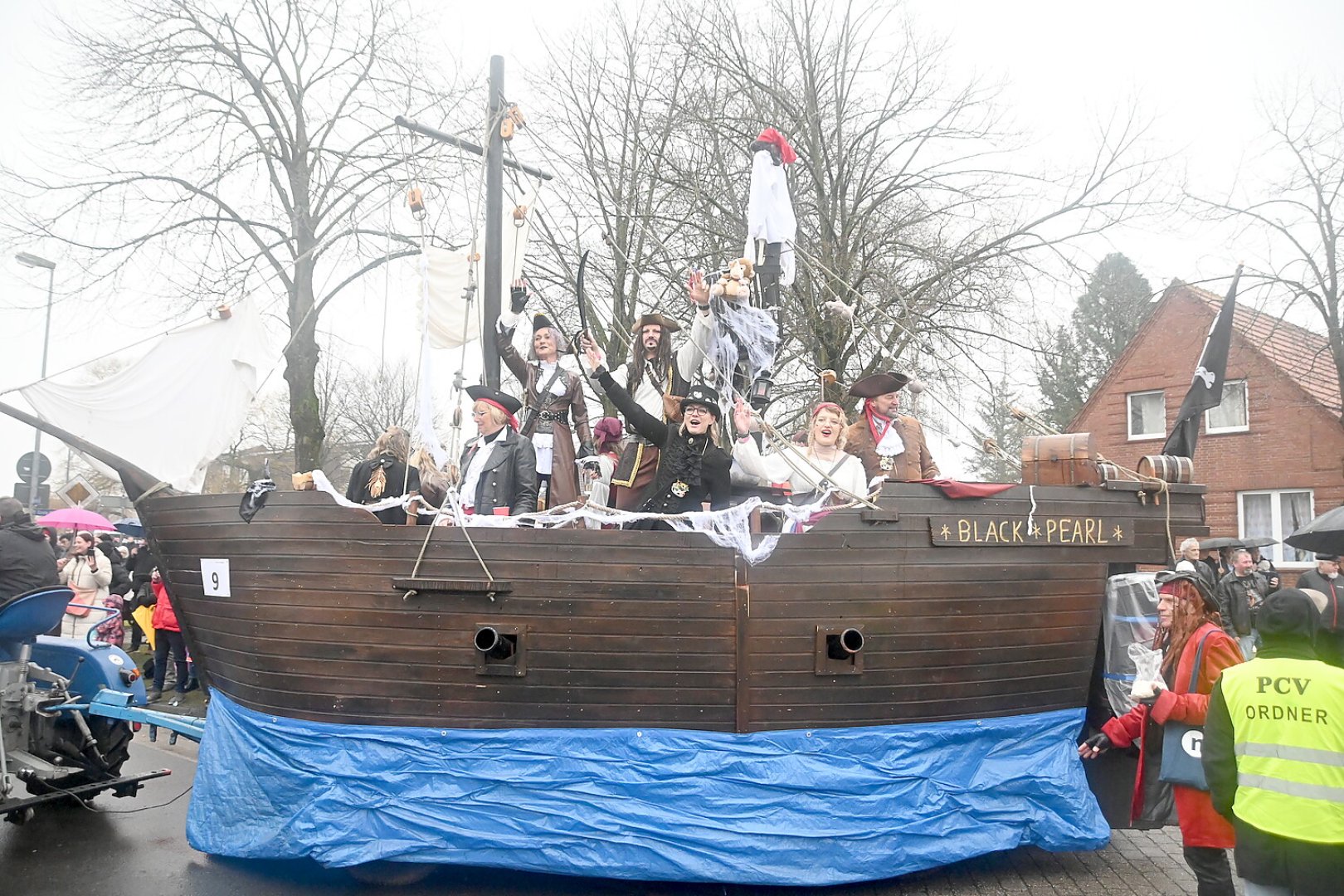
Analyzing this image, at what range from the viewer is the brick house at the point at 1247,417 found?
52.4 ft

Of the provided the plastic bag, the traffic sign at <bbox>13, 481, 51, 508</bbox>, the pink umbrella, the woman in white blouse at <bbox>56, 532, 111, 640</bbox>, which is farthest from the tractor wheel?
the traffic sign at <bbox>13, 481, 51, 508</bbox>

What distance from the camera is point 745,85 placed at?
1299 centimetres

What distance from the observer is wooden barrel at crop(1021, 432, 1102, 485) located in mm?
Result: 5422

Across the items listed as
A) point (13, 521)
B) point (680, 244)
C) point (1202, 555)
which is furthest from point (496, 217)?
point (1202, 555)

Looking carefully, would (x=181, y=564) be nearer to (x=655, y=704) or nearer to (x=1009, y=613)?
(x=655, y=704)

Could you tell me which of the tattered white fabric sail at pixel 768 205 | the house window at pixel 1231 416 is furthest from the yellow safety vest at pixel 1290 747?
the house window at pixel 1231 416

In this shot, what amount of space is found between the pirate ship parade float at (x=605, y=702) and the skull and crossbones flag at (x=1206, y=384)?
84.4 inches

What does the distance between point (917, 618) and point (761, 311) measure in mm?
2051

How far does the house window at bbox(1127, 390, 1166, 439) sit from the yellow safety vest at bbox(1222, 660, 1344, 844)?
17586mm

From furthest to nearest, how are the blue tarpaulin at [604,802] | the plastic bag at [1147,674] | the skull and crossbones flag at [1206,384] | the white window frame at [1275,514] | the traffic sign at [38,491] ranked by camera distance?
1. the white window frame at [1275,514]
2. the traffic sign at [38,491]
3. the skull and crossbones flag at [1206,384]
4. the blue tarpaulin at [604,802]
5. the plastic bag at [1147,674]

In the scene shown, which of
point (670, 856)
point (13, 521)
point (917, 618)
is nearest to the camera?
point (670, 856)

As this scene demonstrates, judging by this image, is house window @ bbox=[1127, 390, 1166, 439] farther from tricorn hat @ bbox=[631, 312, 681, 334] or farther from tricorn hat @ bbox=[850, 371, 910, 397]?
tricorn hat @ bbox=[631, 312, 681, 334]

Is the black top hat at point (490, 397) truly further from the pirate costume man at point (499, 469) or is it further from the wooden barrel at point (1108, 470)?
the wooden barrel at point (1108, 470)

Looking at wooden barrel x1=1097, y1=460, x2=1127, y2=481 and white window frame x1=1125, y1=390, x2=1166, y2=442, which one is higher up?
white window frame x1=1125, y1=390, x2=1166, y2=442
